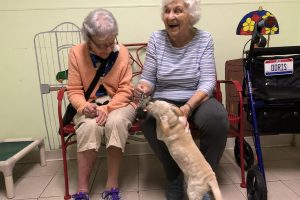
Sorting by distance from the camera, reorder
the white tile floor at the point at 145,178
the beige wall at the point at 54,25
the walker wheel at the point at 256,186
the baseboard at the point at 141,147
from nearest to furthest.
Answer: the walker wheel at the point at 256,186, the white tile floor at the point at 145,178, the beige wall at the point at 54,25, the baseboard at the point at 141,147

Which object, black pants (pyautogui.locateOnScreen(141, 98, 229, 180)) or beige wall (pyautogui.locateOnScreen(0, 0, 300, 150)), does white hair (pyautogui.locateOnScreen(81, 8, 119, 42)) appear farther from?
beige wall (pyautogui.locateOnScreen(0, 0, 300, 150))

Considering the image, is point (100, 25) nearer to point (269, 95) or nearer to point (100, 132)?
point (100, 132)

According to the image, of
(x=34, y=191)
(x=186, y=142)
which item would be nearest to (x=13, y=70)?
(x=34, y=191)

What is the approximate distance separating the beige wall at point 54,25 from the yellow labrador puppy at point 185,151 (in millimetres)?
1119

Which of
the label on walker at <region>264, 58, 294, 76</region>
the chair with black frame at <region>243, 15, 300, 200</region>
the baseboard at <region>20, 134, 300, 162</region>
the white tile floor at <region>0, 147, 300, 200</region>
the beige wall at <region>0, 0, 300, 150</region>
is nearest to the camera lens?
the chair with black frame at <region>243, 15, 300, 200</region>

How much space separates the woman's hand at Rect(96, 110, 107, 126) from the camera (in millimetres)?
1601

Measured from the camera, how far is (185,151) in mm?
1284

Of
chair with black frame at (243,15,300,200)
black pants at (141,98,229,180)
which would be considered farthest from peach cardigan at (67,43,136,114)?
chair with black frame at (243,15,300,200)

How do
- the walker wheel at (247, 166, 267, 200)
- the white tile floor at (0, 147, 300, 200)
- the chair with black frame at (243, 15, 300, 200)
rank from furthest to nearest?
1. the white tile floor at (0, 147, 300, 200)
2. the chair with black frame at (243, 15, 300, 200)
3. the walker wheel at (247, 166, 267, 200)

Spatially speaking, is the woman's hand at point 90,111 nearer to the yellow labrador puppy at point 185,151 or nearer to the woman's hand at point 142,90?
the woman's hand at point 142,90

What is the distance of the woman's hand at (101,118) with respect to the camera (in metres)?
1.60

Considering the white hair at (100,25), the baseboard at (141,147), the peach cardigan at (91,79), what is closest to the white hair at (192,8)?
the white hair at (100,25)

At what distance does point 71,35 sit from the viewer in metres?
2.25

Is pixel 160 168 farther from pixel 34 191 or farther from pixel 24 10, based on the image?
pixel 24 10
